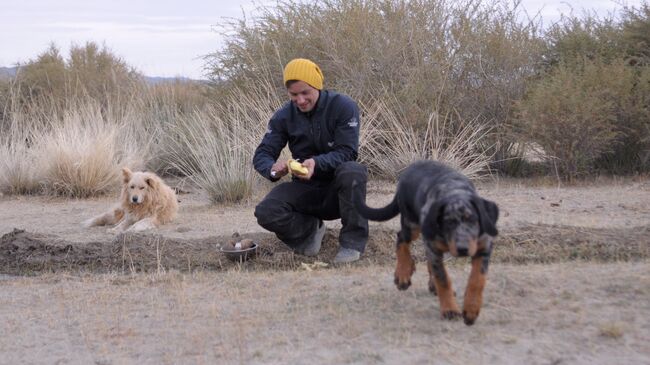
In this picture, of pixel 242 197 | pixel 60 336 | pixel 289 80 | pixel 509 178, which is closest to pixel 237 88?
pixel 242 197

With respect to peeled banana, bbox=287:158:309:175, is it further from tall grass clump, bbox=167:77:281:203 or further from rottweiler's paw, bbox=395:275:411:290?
tall grass clump, bbox=167:77:281:203

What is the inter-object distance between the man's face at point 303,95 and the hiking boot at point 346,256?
1408 millimetres

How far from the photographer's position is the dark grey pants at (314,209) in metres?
7.85

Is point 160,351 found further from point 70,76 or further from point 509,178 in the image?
point 70,76

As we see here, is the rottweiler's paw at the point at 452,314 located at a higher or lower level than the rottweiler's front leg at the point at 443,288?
lower

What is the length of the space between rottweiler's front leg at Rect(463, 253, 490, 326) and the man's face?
3.09 metres

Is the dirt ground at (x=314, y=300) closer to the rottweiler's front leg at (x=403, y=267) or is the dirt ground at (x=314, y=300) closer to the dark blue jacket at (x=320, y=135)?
the rottweiler's front leg at (x=403, y=267)

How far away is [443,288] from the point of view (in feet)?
17.8

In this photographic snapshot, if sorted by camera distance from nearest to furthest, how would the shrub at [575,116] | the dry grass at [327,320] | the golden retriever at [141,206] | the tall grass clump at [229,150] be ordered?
the dry grass at [327,320] → the golden retriever at [141,206] → the tall grass clump at [229,150] → the shrub at [575,116]

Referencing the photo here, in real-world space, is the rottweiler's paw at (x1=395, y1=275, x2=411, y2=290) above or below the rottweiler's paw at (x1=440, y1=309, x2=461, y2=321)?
above

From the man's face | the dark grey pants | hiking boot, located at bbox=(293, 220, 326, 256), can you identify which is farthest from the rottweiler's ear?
hiking boot, located at bbox=(293, 220, 326, 256)

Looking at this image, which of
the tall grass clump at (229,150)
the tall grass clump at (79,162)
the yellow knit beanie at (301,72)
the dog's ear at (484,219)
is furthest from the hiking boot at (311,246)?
the tall grass clump at (79,162)

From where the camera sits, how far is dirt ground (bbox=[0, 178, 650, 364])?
503cm

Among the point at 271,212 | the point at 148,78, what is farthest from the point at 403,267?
the point at 148,78
